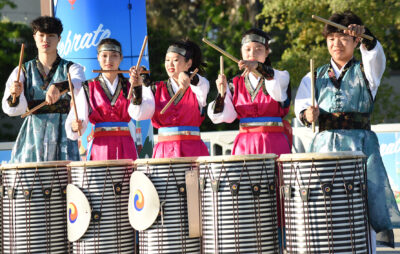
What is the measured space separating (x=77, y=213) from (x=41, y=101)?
1123 mm

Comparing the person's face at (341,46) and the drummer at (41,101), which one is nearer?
the person's face at (341,46)

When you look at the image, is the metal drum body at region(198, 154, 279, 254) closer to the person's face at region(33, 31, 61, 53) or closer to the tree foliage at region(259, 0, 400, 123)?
the person's face at region(33, 31, 61, 53)

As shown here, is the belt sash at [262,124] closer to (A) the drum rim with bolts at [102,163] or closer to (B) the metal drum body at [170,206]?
(B) the metal drum body at [170,206]

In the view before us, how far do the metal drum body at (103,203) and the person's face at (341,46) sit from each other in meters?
1.63

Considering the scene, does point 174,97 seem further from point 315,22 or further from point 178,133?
point 315,22

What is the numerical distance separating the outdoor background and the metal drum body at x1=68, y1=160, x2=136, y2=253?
6.81 m

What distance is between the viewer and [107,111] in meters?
5.56

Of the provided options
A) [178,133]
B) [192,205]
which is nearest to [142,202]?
[192,205]

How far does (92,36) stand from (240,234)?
3023mm

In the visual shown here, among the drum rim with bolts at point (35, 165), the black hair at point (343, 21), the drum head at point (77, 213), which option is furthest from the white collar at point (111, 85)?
the black hair at point (343, 21)

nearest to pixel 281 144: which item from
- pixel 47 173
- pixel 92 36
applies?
pixel 47 173

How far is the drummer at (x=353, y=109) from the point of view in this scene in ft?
16.1

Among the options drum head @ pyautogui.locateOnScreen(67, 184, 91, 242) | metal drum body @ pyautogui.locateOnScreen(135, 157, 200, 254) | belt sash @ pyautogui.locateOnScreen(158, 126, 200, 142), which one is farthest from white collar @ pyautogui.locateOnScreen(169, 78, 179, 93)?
drum head @ pyautogui.locateOnScreen(67, 184, 91, 242)

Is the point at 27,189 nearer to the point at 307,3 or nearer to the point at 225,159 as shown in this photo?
the point at 225,159
